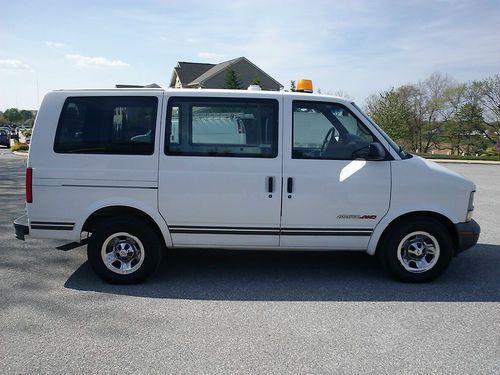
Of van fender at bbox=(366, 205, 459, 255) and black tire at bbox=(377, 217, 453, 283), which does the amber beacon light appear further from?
black tire at bbox=(377, 217, 453, 283)

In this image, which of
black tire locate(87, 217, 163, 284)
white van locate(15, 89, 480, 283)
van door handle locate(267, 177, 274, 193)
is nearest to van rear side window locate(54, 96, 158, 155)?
white van locate(15, 89, 480, 283)

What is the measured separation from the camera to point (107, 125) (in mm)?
4367

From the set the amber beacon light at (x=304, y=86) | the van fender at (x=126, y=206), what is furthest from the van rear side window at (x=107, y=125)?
the amber beacon light at (x=304, y=86)

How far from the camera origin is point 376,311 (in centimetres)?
389

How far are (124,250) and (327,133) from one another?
8.28 ft

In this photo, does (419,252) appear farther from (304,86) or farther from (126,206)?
(126,206)

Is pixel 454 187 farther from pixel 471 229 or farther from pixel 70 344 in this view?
pixel 70 344

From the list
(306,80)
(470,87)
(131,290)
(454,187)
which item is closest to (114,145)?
(131,290)

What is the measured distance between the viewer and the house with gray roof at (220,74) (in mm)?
46094

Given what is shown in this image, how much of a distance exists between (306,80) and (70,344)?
3675 mm

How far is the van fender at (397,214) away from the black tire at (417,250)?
0.34ft


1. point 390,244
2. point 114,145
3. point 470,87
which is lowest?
point 390,244

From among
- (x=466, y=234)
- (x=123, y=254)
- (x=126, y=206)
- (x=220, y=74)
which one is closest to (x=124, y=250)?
(x=123, y=254)

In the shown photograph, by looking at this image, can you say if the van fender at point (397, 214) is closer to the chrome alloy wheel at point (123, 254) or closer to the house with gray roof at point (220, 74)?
the chrome alloy wheel at point (123, 254)
